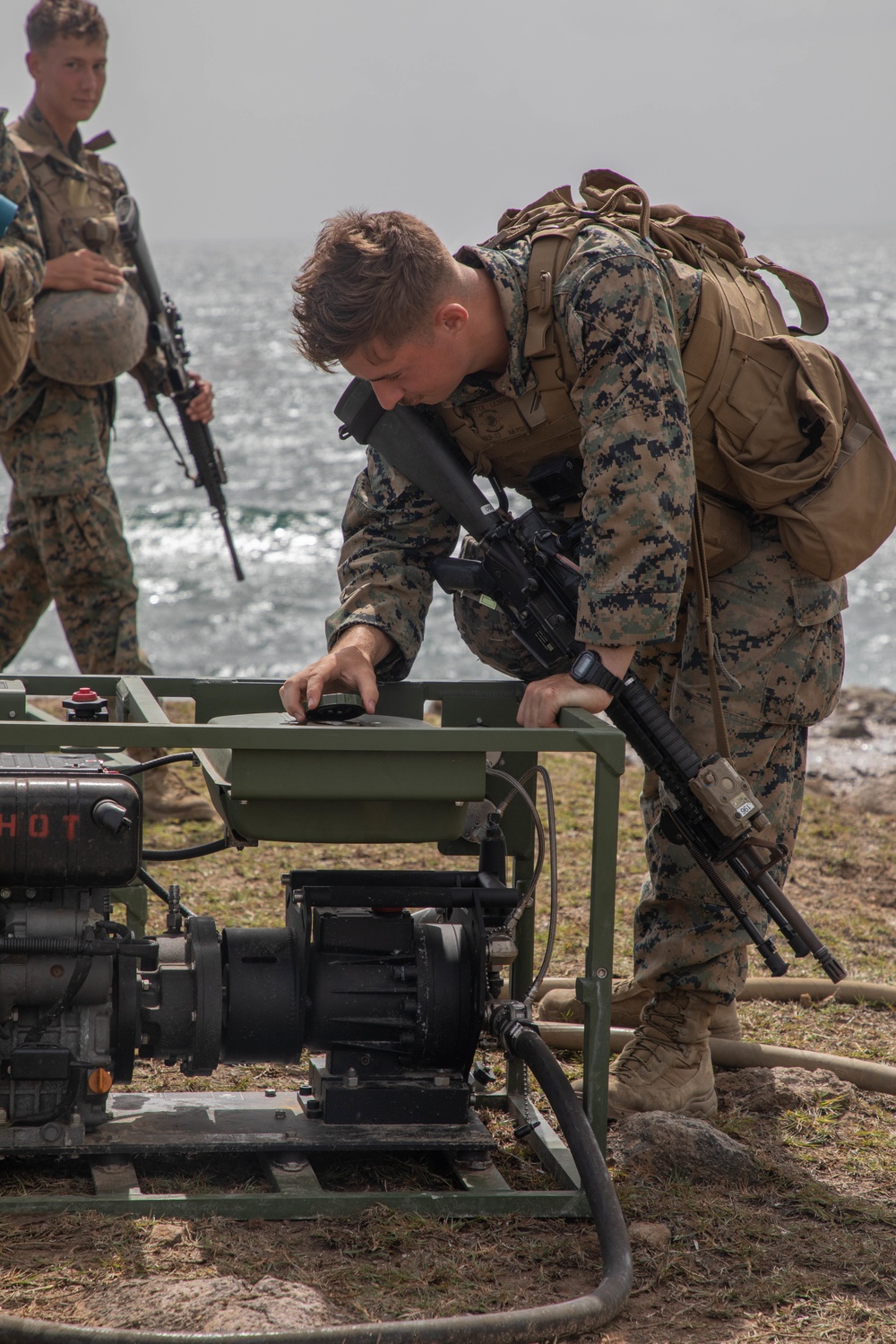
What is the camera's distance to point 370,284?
9.79 feet

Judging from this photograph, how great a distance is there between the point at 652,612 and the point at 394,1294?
142 centimetres

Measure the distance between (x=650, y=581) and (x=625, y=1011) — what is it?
1.53 meters

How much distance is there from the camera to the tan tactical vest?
573cm

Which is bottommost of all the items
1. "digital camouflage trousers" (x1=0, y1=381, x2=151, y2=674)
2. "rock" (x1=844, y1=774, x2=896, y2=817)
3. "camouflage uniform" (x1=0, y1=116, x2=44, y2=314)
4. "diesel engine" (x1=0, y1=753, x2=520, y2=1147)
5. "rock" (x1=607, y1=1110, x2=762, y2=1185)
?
"rock" (x1=844, y1=774, x2=896, y2=817)

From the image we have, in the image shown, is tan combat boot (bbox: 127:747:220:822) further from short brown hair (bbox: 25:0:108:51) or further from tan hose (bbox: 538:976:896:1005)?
short brown hair (bbox: 25:0:108:51)

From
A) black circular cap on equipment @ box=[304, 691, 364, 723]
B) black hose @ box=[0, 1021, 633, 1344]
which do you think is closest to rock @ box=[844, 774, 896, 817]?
black hose @ box=[0, 1021, 633, 1344]

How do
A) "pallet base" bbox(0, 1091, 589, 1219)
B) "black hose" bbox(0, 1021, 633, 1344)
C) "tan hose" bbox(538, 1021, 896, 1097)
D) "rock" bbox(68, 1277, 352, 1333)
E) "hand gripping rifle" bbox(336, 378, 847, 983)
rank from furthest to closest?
"tan hose" bbox(538, 1021, 896, 1097) < "hand gripping rifle" bbox(336, 378, 847, 983) < "pallet base" bbox(0, 1091, 589, 1219) < "rock" bbox(68, 1277, 352, 1333) < "black hose" bbox(0, 1021, 633, 1344)

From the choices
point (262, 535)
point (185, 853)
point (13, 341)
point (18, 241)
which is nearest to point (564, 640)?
point (185, 853)

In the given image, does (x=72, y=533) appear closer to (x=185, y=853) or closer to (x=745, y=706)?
(x=185, y=853)

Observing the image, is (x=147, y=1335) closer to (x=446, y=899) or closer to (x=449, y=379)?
(x=446, y=899)

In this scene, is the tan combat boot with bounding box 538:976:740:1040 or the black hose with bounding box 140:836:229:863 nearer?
the black hose with bounding box 140:836:229:863

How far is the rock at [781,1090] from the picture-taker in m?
A: 3.58

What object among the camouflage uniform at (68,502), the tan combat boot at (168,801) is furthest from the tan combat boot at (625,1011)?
the camouflage uniform at (68,502)

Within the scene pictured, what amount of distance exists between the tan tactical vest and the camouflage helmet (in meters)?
0.29
